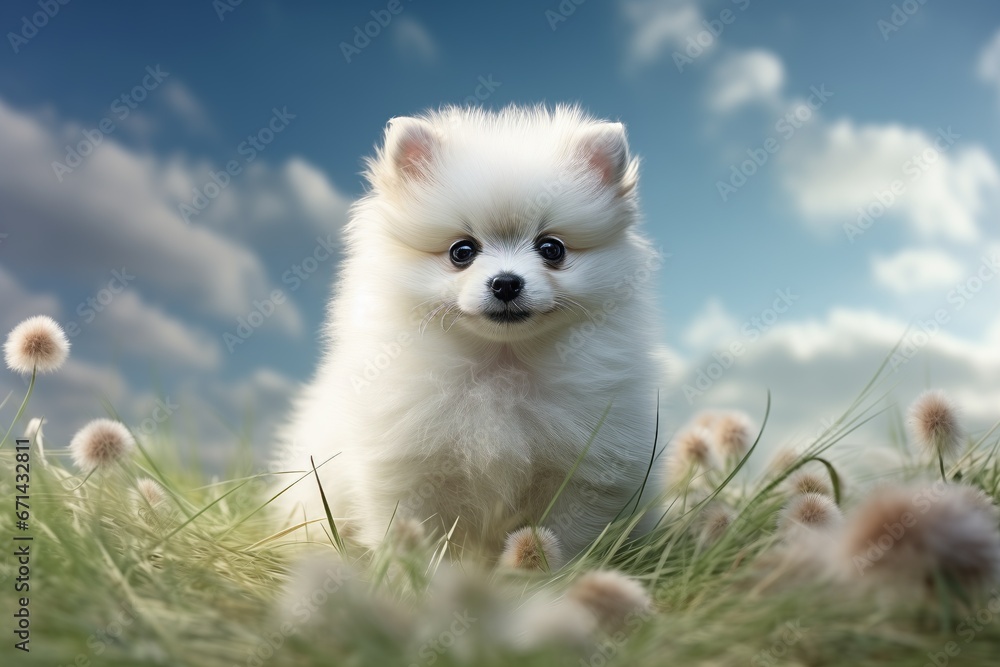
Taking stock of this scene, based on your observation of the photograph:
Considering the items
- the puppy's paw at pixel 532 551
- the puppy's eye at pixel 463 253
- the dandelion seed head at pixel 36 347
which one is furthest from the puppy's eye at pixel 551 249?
the dandelion seed head at pixel 36 347

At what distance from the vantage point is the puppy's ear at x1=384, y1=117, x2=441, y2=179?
321 cm

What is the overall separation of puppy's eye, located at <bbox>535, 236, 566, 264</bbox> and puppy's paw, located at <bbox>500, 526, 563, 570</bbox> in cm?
97

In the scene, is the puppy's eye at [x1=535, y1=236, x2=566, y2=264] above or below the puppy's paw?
above

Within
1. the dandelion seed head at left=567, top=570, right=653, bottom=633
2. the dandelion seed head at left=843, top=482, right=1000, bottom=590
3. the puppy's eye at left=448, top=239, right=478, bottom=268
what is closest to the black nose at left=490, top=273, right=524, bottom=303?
the puppy's eye at left=448, top=239, right=478, bottom=268

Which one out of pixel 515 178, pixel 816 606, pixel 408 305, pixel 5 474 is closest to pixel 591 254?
pixel 515 178

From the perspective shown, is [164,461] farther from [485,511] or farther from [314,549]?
[485,511]

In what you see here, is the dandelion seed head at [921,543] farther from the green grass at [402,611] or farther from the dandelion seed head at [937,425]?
the dandelion seed head at [937,425]

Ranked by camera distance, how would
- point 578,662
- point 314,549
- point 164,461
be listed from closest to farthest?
1. point 578,662
2. point 314,549
3. point 164,461

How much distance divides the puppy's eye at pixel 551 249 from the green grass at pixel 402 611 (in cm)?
103

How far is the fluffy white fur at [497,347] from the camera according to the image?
3.04 metres

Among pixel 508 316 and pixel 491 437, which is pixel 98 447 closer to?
pixel 491 437

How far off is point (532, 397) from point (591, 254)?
23.0 inches

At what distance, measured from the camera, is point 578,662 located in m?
1.94

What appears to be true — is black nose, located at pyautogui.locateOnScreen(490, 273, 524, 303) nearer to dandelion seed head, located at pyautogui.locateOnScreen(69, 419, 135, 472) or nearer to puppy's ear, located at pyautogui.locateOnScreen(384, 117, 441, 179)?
puppy's ear, located at pyautogui.locateOnScreen(384, 117, 441, 179)
